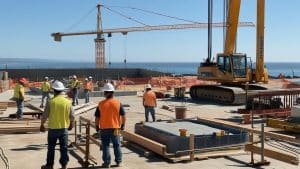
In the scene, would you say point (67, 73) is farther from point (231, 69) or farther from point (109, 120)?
point (109, 120)

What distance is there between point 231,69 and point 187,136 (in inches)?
655

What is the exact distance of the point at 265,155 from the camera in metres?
10.5

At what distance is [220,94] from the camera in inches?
1101

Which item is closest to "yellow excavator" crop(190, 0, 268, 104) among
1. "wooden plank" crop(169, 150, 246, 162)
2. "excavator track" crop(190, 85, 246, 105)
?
"excavator track" crop(190, 85, 246, 105)

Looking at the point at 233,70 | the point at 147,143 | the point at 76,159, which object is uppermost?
the point at 233,70

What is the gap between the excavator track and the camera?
86.7ft

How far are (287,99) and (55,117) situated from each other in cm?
1581

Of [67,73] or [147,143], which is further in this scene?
[67,73]

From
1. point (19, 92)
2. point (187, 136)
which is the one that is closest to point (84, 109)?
point (19, 92)

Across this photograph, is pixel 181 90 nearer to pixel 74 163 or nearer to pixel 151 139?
pixel 151 139

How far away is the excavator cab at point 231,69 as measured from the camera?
27.3 metres

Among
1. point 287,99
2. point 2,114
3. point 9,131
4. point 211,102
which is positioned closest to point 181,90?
point 211,102

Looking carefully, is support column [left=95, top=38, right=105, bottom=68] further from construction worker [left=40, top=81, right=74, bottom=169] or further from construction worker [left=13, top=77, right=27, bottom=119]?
construction worker [left=40, top=81, right=74, bottom=169]

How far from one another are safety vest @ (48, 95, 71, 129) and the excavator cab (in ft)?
61.8
